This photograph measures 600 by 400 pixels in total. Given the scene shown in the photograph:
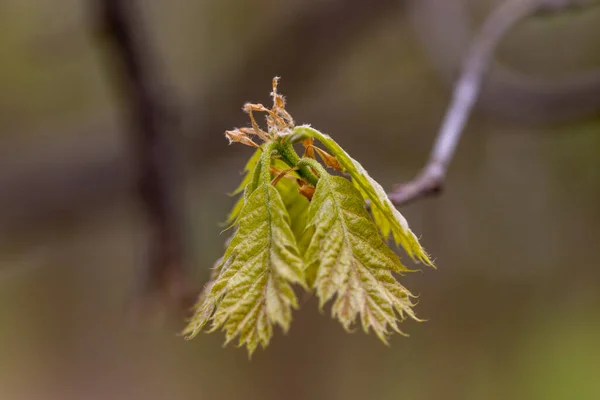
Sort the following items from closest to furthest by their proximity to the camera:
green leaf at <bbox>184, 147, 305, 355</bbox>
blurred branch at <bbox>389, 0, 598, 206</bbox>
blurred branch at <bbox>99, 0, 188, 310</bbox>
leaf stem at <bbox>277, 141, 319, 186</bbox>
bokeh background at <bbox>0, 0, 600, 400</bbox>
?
green leaf at <bbox>184, 147, 305, 355</bbox> < leaf stem at <bbox>277, 141, 319, 186</bbox> < blurred branch at <bbox>389, 0, 598, 206</bbox> < blurred branch at <bbox>99, 0, 188, 310</bbox> < bokeh background at <bbox>0, 0, 600, 400</bbox>

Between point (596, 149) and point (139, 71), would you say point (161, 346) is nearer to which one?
point (139, 71)

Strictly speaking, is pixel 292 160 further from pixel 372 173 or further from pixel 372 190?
pixel 372 173

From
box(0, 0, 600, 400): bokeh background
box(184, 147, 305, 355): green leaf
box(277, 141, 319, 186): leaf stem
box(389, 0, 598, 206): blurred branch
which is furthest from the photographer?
box(0, 0, 600, 400): bokeh background

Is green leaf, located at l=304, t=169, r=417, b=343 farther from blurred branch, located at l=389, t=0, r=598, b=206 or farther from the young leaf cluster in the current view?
blurred branch, located at l=389, t=0, r=598, b=206

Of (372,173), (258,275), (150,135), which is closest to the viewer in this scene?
(258,275)

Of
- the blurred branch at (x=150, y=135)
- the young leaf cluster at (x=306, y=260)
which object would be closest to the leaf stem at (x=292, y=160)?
the young leaf cluster at (x=306, y=260)

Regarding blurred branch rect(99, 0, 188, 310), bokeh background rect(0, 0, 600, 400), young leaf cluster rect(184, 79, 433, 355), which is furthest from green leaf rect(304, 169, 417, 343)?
bokeh background rect(0, 0, 600, 400)

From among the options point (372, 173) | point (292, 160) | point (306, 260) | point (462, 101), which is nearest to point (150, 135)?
point (462, 101)
